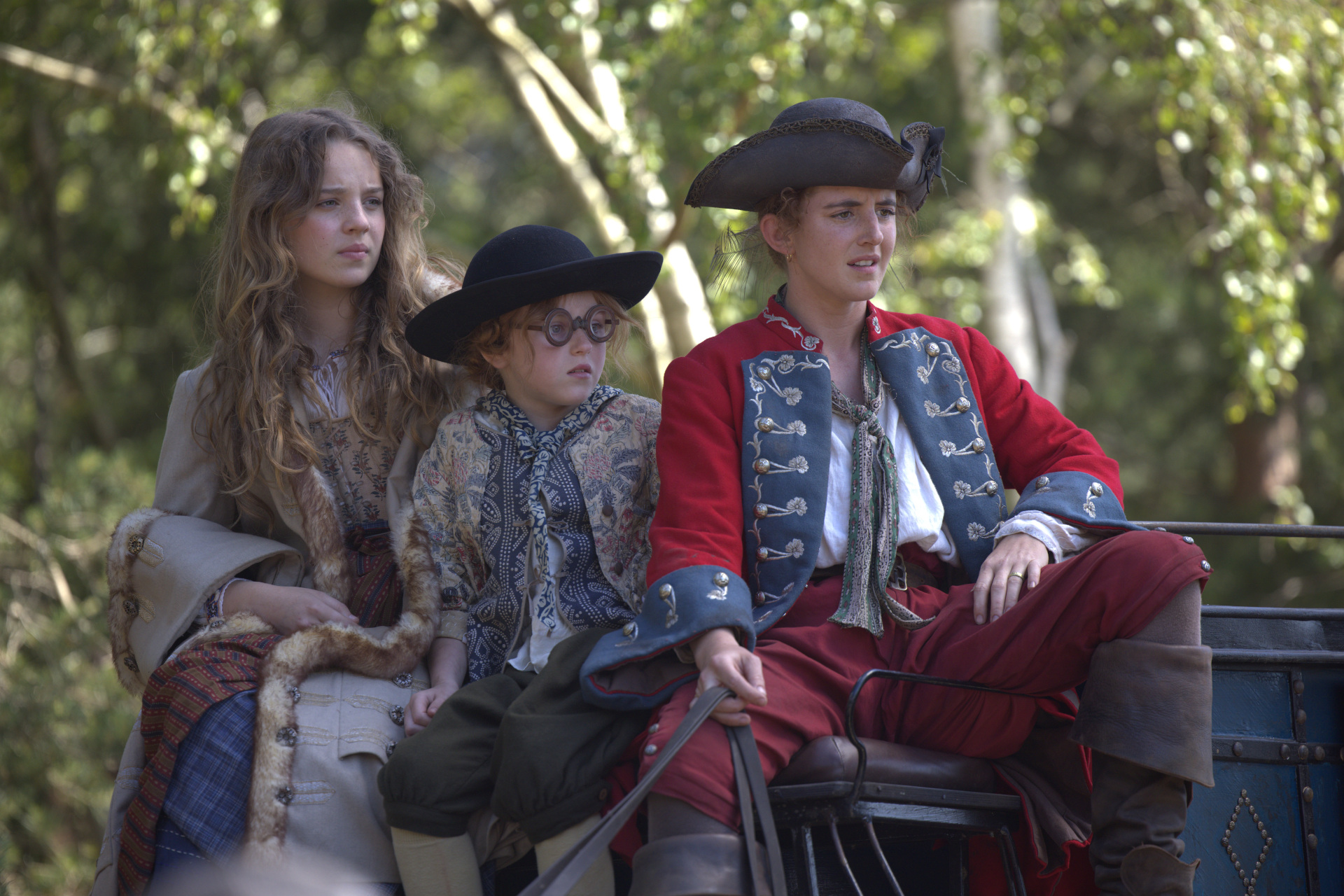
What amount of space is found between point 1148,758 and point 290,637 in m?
1.81

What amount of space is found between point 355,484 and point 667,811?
139cm

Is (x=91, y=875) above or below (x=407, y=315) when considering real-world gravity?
below

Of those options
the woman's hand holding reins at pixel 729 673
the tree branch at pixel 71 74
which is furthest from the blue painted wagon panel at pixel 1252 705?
the tree branch at pixel 71 74

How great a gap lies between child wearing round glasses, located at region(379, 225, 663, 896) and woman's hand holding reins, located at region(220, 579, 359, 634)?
26 cm

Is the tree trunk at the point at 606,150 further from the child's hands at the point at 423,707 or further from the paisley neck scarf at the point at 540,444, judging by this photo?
the child's hands at the point at 423,707

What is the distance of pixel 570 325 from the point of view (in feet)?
9.06

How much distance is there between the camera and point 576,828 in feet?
7.47

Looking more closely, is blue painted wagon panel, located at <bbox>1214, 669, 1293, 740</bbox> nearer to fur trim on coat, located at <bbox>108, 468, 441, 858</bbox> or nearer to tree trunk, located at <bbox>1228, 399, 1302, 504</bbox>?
fur trim on coat, located at <bbox>108, 468, 441, 858</bbox>

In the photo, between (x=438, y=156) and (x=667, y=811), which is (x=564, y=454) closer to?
(x=667, y=811)

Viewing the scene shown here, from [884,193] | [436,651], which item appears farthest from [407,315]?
[884,193]

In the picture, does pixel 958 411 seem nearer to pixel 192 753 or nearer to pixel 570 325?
pixel 570 325

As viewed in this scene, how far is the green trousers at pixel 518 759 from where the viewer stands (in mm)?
2244

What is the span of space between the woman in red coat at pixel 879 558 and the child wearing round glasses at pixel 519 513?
24cm

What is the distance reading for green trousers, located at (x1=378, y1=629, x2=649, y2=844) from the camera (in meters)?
2.24
